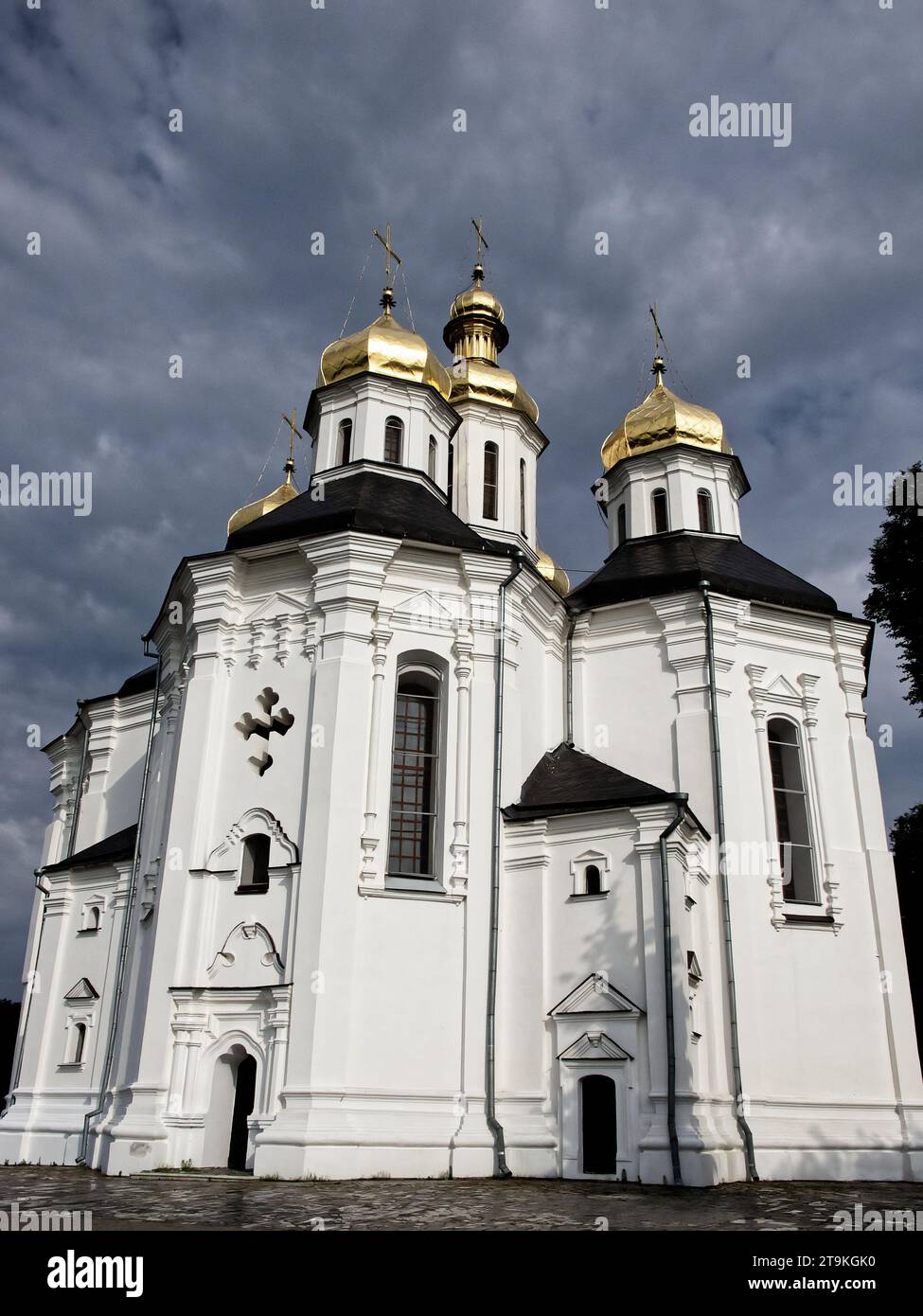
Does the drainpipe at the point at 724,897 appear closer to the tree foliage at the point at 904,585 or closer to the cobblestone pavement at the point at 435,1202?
the cobblestone pavement at the point at 435,1202

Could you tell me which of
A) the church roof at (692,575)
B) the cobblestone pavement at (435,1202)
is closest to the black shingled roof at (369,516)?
the church roof at (692,575)

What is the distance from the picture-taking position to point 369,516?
1716cm

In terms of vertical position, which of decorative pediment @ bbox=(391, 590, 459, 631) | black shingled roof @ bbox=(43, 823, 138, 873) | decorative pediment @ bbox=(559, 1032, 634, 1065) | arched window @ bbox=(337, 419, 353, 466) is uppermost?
arched window @ bbox=(337, 419, 353, 466)

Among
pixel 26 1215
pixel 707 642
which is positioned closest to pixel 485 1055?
pixel 26 1215

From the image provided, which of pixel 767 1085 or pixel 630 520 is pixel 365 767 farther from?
pixel 630 520

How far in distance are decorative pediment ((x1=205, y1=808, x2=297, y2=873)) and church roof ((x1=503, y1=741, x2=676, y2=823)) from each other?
11.5ft

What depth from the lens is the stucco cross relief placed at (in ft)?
53.8

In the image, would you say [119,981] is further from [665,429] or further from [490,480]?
[665,429]

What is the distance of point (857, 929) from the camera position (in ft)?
58.4

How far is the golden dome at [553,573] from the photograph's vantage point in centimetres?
2662

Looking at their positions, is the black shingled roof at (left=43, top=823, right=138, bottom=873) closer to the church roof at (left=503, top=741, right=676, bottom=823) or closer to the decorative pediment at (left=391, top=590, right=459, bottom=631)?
the decorative pediment at (left=391, top=590, right=459, bottom=631)

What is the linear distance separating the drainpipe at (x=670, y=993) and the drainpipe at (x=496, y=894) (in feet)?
7.21

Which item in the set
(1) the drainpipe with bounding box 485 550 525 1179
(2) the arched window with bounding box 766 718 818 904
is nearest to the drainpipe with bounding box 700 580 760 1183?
(2) the arched window with bounding box 766 718 818 904
